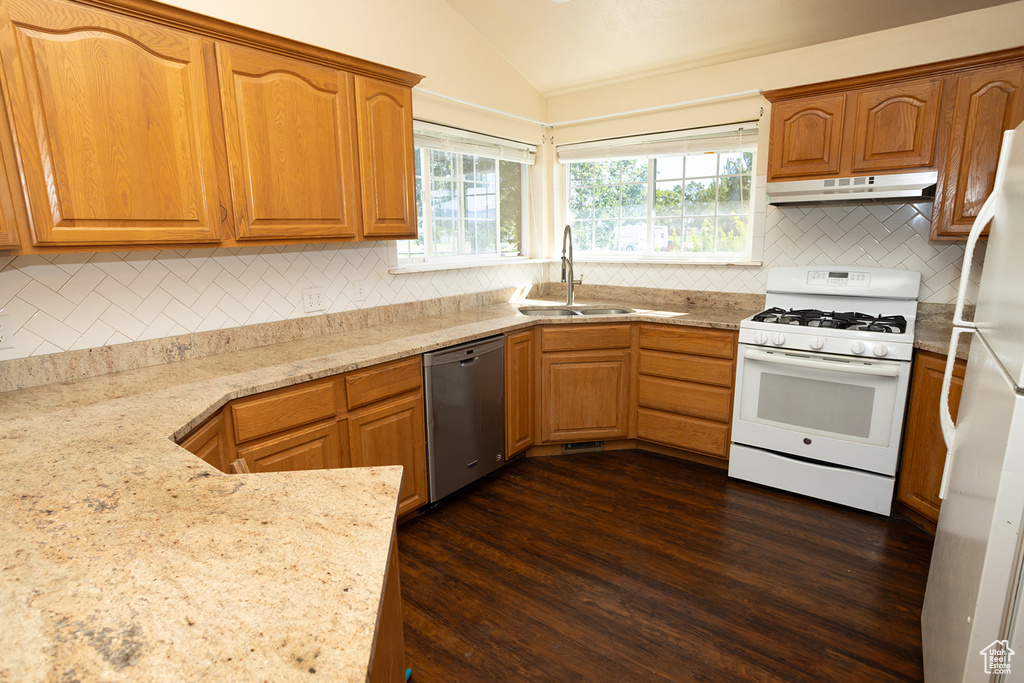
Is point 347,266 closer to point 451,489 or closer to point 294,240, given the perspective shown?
point 294,240

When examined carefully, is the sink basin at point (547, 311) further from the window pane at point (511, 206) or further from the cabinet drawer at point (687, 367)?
the cabinet drawer at point (687, 367)

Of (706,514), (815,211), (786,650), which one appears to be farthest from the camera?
(815,211)

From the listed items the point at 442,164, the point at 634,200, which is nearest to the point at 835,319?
the point at 634,200

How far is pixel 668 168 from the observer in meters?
3.75

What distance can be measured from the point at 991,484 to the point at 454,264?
283cm

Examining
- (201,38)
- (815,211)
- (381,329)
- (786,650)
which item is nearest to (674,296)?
(815,211)

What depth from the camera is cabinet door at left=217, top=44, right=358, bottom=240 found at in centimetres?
201

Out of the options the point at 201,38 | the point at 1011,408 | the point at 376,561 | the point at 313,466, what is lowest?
the point at 313,466

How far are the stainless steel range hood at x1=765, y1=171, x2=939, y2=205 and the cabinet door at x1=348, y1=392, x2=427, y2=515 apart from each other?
2.24m

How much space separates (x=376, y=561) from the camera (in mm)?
837

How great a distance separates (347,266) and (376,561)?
2.23 m

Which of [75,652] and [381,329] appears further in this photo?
[381,329]

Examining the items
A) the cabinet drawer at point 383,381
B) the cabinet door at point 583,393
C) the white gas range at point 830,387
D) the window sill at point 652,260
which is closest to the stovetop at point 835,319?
the white gas range at point 830,387

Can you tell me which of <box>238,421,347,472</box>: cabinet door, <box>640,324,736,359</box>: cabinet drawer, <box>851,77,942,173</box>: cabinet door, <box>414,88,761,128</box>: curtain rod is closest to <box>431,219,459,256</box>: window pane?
<box>414,88,761,128</box>: curtain rod
